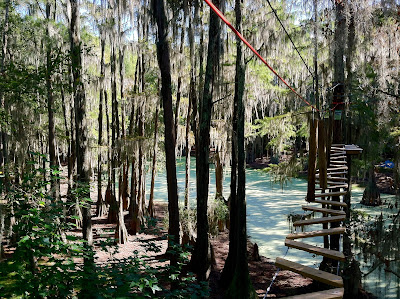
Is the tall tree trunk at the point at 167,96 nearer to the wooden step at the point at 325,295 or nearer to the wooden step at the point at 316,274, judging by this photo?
the wooden step at the point at 316,274

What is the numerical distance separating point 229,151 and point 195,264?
187 inches

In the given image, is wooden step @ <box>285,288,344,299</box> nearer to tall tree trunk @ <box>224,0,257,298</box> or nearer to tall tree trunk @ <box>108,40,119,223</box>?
tall tree trunk @ <box>224,0,257,298</box>

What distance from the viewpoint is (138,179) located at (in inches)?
469

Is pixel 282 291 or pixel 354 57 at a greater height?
pixel 354 57

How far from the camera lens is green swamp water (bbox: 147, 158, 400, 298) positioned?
21.6 feet

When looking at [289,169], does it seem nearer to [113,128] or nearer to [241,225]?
[241,225]

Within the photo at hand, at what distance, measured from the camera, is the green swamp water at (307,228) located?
6.60 meters

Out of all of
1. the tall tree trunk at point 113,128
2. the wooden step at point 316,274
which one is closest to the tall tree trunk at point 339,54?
the wooden step at point 316,274

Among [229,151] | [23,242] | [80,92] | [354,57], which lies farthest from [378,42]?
[23,242]

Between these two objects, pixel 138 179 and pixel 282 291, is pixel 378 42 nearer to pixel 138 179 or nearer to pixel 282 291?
pixel 282 291

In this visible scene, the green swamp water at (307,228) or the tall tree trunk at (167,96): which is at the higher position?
the tall tree trunk at (167,96)

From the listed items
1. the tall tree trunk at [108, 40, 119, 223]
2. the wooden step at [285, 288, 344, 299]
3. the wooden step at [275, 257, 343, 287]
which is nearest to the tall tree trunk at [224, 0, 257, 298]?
the wooden step at [275, 257, 343, 287]

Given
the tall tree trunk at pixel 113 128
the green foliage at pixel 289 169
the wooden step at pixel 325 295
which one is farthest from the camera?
the tall tree trunk at pixel 113 128

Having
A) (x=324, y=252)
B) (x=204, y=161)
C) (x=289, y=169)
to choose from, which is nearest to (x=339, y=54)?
(x=289, y=169)
